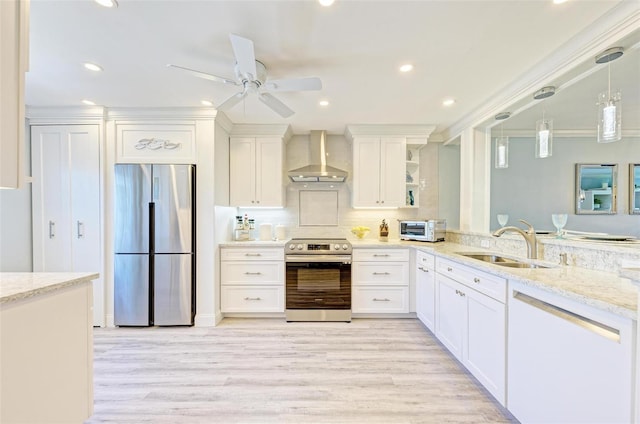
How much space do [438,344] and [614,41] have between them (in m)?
2.65

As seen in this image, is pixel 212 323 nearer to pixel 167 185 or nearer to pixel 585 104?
pixel 167 185

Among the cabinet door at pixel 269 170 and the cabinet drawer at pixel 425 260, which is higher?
the cabinet door at pixel 269 170

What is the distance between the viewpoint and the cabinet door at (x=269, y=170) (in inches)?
147

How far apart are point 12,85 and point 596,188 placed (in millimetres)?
6023

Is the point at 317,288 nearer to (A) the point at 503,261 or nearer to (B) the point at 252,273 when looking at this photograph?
(B) the point at 252,273

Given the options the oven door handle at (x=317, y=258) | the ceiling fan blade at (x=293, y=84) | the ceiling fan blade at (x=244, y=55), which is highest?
the ceiling fan blade at (x=244, y=55)

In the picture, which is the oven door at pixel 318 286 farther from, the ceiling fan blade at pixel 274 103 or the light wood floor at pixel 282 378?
the ceiling fan blade at pixel 274 103

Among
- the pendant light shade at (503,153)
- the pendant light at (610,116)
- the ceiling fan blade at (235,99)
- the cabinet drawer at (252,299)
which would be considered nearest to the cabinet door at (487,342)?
the pendant light at (610,116)

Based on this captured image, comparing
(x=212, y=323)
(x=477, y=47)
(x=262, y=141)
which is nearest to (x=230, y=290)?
(x=212, y=323)

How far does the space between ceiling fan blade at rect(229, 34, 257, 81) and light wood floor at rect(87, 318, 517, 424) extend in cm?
231

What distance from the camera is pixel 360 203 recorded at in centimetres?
381

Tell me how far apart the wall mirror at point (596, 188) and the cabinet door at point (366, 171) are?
301 cm

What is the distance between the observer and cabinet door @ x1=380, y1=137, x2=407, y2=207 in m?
3.78

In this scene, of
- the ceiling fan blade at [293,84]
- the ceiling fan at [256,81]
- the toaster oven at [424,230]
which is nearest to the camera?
the ceiling fan at [256,81]
